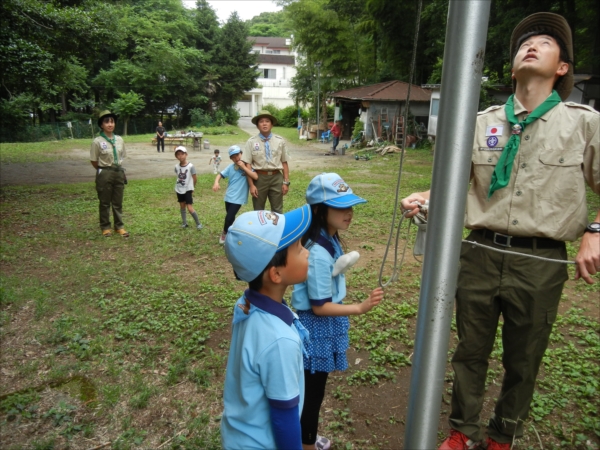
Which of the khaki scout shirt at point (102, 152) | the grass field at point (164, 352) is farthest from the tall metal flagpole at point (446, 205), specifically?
the khaki scout shirt at point (102, 152)

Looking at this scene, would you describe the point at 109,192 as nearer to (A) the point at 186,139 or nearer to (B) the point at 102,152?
(B) the point at 102,152

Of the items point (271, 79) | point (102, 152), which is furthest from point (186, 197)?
point (271, 79)

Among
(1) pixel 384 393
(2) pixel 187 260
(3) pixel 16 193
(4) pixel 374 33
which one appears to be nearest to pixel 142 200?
(3) pixel 16 193

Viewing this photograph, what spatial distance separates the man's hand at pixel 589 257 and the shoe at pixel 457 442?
3.52 feet

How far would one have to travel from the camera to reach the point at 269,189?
6.34 metres

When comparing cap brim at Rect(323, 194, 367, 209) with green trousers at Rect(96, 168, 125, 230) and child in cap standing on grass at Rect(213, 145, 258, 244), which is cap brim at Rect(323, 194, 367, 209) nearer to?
child in cap standing on grass at Rect(213, 145, 258, 244)

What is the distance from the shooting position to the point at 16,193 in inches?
413

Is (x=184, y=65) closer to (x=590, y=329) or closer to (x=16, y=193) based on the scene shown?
(x=16, y=193)

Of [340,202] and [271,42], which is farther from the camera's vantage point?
[271,42]

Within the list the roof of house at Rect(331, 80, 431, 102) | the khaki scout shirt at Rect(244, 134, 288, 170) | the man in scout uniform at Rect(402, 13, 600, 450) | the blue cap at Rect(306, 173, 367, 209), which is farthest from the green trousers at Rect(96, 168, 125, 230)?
the roof of house at Rect(331, 80, 431, 102)

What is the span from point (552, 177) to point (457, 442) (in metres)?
1.45

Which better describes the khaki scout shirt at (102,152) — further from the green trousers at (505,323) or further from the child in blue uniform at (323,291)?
the green trousers at (505,323)

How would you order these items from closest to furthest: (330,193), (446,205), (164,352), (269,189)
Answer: (446,205), (330,193), (164,352), (269,189)

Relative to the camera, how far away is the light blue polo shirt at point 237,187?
616 cm
